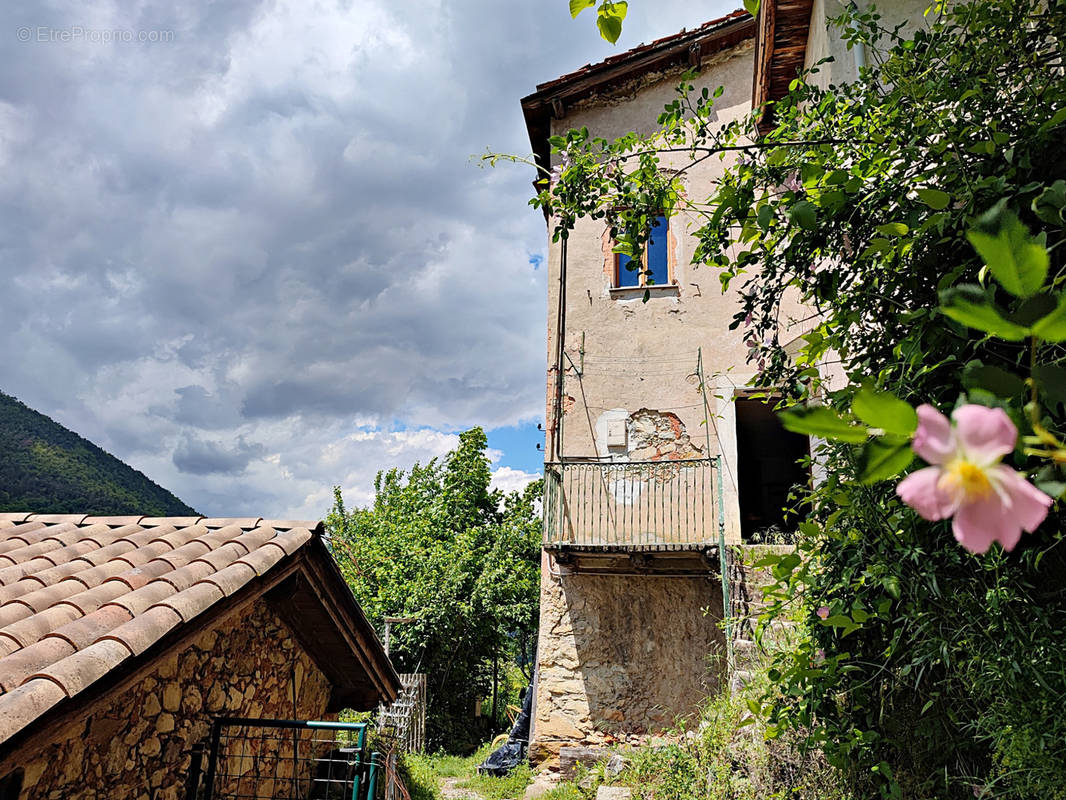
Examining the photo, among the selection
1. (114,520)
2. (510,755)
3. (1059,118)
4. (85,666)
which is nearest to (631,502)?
(510,755)

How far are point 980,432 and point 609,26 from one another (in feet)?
3.96

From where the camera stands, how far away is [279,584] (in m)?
4.00

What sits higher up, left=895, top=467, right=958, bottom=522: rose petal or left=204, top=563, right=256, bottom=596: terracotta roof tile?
left=204, top=563, right=256, bottom=596: terracotta roof tile

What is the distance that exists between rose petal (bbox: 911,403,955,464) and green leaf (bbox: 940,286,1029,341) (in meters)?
0.10

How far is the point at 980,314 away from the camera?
460 mm

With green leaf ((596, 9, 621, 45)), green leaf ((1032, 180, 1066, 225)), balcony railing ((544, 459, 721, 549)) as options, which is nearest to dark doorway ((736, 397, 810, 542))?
balcony railing ((544, 459, 721, 549))

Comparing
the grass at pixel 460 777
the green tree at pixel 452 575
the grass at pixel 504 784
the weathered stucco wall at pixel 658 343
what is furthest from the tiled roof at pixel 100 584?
the green tree at pixel 452 575

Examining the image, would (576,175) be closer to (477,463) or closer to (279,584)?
(279,584)

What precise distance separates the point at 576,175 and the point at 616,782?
565 centimetres

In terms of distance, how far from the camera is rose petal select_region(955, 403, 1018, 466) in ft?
1.22

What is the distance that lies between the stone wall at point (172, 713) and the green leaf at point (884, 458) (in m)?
2.72

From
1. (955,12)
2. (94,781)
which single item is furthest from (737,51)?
(94,781)

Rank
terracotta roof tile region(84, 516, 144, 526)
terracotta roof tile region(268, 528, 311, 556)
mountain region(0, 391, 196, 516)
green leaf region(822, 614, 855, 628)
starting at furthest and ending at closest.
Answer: mountain region(0, 391, 196, 516) < terracotta roof tile region(84, 516, 144, 526) < terracotta roof tile region(268, 528, 311, 556) < green leaf region(822, 614, 855, 628)

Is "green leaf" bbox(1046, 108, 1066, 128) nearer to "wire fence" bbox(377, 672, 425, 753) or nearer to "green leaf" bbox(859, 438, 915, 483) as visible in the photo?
"green leaf" bbox(859, 438, 915, 483)
